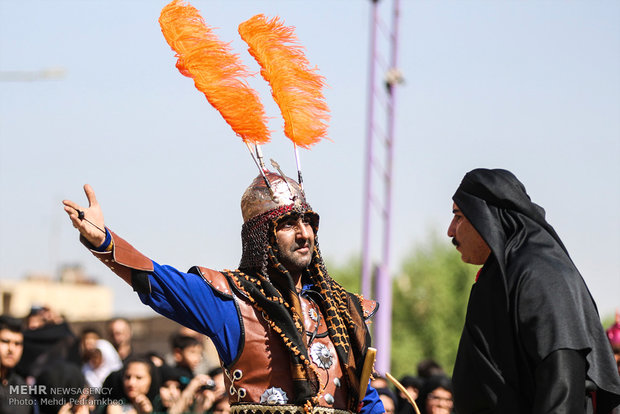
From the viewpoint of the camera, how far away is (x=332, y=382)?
5320mm

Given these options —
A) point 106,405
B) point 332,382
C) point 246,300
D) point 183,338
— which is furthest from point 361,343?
point 183,338

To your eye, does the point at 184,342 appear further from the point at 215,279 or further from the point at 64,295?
the point at 64,295

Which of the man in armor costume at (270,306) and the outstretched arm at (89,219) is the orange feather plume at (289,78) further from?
the outstretched arm at (89,219)

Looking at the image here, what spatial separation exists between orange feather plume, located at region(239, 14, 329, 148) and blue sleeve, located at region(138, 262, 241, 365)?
106 cm

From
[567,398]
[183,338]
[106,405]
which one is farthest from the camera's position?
[183,338]

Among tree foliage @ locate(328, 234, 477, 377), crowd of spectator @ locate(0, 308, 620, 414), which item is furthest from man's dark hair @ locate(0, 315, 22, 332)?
tree foliage @ locate(328, 234, 477, 377)

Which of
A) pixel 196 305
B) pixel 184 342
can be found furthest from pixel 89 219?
pixel 184 342

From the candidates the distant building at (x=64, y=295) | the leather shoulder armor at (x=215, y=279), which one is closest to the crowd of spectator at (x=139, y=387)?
the leather shoulder armor at (x=215, y=279)

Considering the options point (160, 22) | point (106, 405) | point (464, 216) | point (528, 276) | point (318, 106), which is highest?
point (160, 22)

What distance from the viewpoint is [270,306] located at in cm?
528

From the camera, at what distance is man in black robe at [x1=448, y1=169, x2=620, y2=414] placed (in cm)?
404

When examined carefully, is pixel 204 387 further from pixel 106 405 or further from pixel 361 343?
pixel 361 343

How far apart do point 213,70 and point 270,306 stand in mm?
1331

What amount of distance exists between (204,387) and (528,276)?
16.2ft
